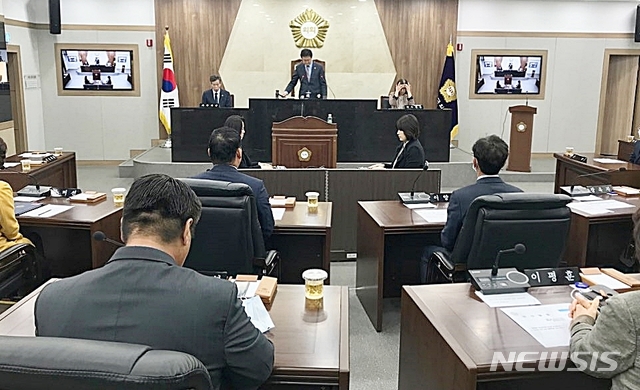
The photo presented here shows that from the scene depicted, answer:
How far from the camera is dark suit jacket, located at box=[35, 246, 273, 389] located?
1362 millimetres

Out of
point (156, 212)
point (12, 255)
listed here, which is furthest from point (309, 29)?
point (156, 212)

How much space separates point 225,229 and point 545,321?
153 centimetres

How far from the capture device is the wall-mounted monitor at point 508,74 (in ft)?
33.3

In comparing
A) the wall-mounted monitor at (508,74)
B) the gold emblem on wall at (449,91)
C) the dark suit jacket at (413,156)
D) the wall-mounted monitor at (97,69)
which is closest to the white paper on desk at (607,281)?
the dark suit jacket at (413,156)

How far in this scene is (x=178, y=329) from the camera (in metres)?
1.38

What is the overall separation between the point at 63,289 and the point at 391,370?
6.98 feet

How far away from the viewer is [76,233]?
402 cm

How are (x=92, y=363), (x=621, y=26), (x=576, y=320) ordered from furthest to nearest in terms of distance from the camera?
(x=621, y=26) → (x=576, y=320) → (x=92, y=363)

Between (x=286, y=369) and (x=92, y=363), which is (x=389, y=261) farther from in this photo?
(x=92, y=363)

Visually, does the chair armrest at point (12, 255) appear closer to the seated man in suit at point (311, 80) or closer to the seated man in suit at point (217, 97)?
the seated man in suit at point (311, 80)

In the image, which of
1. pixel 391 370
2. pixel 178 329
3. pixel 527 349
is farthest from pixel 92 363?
pixel 391 370

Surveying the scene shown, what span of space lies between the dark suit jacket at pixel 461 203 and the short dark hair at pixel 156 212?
1817 millimetres

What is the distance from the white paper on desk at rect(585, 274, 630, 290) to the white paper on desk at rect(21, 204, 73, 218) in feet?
9.89

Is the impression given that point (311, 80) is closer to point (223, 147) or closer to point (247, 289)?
point (223, 147)
